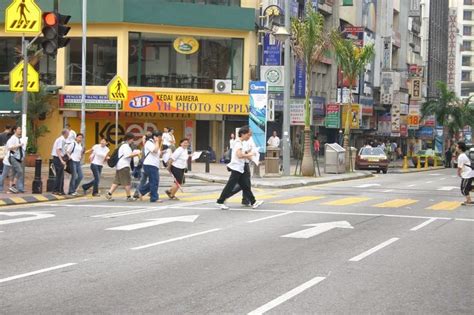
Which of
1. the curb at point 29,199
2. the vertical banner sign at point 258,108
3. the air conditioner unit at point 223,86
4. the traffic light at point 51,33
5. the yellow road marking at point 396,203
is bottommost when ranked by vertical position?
the yellow road marking at point 396,203

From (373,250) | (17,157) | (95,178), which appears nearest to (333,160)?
(95,178)

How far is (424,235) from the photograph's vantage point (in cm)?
1360

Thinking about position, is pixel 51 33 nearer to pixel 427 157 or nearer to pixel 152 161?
pixel 152 161

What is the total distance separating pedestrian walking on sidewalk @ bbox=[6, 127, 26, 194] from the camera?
19.8 metres

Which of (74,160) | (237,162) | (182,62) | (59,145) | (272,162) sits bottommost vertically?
(272,162)

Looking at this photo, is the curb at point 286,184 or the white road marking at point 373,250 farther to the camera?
the curb at point 286,184

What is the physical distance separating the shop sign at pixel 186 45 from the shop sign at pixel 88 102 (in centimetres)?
496

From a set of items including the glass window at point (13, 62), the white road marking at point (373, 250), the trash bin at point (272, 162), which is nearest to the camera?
the white road marking at point (373, 250)

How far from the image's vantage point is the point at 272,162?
30.9 metres

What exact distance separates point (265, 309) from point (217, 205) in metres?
11.1

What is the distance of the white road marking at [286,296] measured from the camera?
7359 mm

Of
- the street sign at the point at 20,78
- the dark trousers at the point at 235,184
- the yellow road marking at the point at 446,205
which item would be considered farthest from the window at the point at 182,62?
the dark trousers at the point at 235,184

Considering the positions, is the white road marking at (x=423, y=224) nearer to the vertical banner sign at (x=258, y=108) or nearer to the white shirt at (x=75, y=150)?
the white shirt at (x=75, y=150)

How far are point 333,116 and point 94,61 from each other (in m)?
18.3
